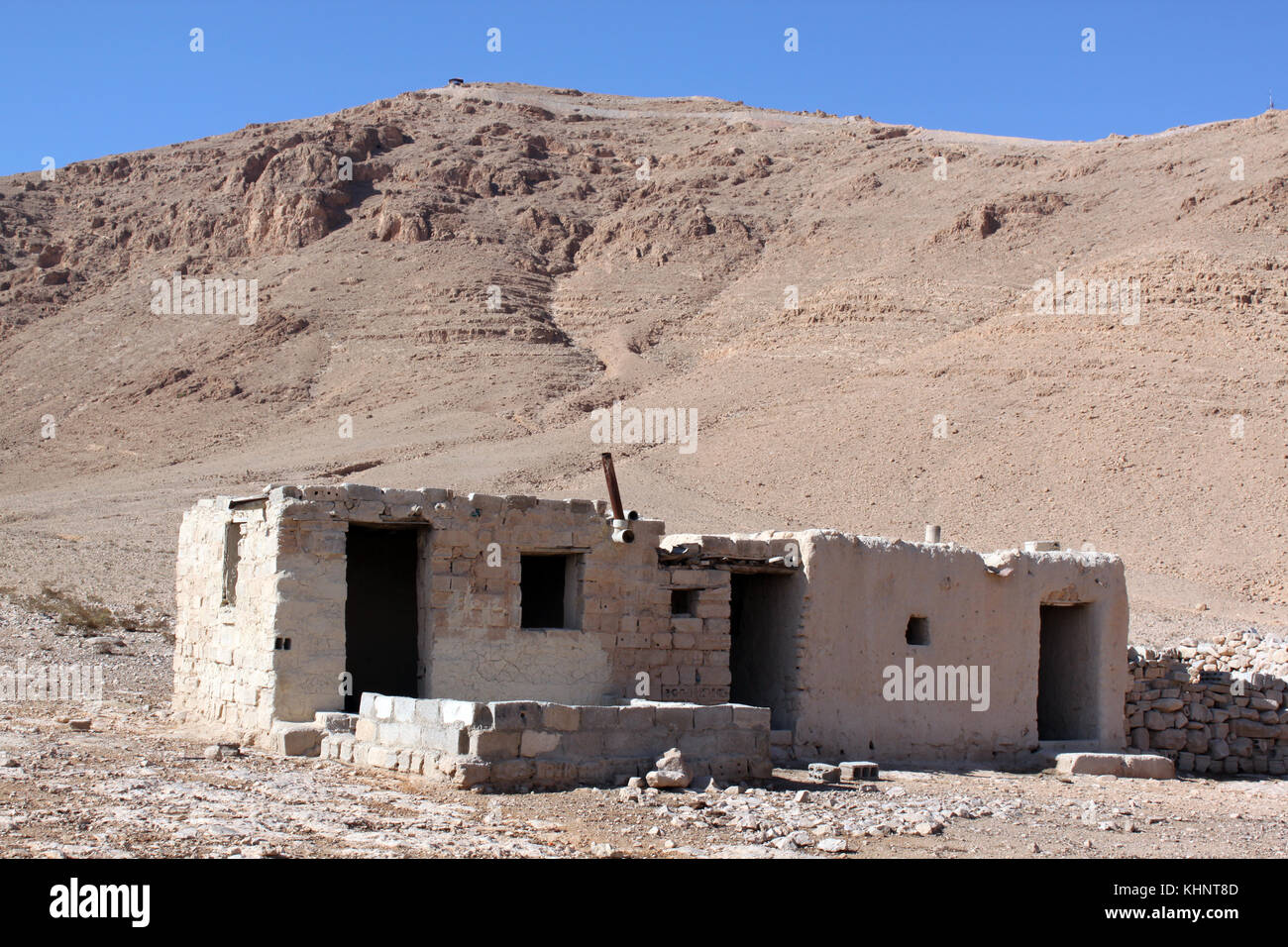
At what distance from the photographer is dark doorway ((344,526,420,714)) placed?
14594 mm

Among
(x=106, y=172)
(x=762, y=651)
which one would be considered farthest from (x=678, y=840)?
(x=106, y=172)

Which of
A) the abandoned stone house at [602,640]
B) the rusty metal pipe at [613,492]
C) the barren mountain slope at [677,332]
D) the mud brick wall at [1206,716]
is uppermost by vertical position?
the barren mountain slope at [677,332]

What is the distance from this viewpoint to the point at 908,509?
3466cm

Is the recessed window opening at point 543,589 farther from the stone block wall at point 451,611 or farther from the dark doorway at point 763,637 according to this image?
the dark doorway at point 763,637

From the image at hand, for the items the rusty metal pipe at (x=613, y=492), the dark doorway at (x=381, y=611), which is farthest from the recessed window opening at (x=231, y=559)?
the rusty metal pipe at (x=613, y=492)

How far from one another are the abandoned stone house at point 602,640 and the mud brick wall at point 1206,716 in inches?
22.0

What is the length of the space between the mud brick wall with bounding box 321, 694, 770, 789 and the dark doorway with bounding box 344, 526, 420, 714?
368 centimetres

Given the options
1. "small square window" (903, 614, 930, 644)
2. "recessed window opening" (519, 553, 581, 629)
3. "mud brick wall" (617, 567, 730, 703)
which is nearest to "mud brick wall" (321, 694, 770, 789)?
"mud brick wall" (617, 567, 730, 703)

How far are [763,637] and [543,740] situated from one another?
4.89 meters

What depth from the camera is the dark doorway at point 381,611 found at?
14594mm

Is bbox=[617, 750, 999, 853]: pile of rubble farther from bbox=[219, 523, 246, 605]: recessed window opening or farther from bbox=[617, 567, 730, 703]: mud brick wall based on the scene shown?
bbox=[219, 523, 246, 605]: recessed window opening
